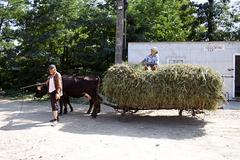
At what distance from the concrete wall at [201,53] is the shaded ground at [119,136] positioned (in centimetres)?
442

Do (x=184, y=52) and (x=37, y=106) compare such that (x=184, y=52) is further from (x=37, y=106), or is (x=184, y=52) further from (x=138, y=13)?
(x=37, y=106)

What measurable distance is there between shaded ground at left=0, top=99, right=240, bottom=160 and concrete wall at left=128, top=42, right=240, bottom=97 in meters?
4.42

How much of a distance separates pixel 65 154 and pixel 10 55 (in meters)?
16.6

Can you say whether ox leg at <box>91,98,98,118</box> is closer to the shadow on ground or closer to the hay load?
the shadow on ground

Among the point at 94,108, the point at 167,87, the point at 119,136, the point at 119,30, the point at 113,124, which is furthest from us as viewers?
the point at 119,30

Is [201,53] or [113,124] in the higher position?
[201,53]

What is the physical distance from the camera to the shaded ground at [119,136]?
8.84 meters

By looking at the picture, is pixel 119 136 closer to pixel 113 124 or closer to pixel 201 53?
pixel 113 124

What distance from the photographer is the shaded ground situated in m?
8.84

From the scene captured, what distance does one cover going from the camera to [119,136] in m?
10.7

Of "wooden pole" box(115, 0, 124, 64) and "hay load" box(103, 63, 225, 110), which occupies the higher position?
"wooden pole" box(115, 0, 124, 64)

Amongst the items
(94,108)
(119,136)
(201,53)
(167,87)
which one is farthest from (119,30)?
(119,136)

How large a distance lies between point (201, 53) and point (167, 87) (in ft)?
24.7

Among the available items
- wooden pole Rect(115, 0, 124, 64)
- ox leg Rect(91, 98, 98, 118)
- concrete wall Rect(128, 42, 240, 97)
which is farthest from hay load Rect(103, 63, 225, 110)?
concrete wall Rect(128, 42, 240, 97)
